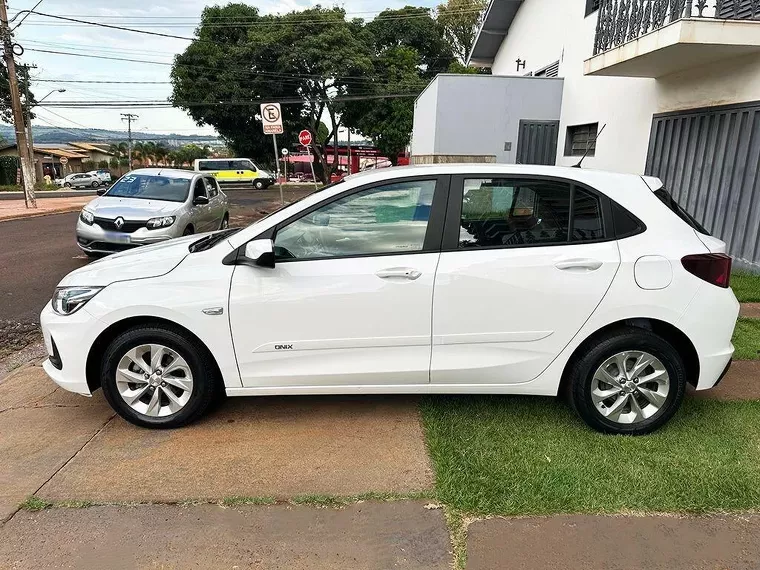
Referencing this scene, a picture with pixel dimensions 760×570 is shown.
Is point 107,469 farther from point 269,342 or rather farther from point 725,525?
point 725,525

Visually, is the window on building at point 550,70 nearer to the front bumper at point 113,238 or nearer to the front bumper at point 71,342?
the front bumper at point 113,238

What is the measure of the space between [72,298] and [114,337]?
0.36 meters

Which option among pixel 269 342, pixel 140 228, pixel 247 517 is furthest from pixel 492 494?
pixel 140 228

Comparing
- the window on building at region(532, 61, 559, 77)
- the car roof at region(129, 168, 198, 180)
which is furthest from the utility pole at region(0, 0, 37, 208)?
the window on building at region(532, 61, 559, 77)

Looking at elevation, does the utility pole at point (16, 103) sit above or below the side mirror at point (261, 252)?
above

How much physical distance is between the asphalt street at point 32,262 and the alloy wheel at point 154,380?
3.28m

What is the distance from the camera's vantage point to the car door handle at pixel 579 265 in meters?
3.18

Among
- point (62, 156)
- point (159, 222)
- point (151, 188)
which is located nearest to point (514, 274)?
point (159, 222)

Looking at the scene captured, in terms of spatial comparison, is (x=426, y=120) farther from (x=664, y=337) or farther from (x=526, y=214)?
(x=664, y=337)

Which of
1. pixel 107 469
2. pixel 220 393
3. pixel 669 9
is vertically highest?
pixel 669 9

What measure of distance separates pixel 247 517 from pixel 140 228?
665cm

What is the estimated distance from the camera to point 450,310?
3.21 m

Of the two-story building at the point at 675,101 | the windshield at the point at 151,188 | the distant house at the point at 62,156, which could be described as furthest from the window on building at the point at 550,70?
the distant house at the point at 62,156

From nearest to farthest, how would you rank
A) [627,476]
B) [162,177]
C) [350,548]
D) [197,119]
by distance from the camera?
[350,548] → [627,476] → [162,177] → [197,119]
